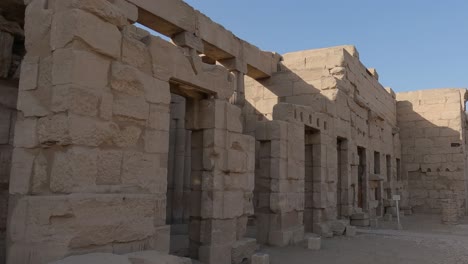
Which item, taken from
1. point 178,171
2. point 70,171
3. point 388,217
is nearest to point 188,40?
point 178,171

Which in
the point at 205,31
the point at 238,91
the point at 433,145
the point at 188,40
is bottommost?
the point at 433,145

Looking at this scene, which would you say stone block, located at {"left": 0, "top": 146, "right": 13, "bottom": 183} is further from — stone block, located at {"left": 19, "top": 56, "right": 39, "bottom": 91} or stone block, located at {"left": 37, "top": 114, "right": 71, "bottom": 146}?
stone block, located at {"left": 37, "top": 114, "right": 71, "bottom": 146}

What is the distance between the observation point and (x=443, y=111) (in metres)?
18.3

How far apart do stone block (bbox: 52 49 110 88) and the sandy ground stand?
14.4 feet

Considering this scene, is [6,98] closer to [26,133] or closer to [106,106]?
[26,133]

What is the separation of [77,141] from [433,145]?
59.0 ft

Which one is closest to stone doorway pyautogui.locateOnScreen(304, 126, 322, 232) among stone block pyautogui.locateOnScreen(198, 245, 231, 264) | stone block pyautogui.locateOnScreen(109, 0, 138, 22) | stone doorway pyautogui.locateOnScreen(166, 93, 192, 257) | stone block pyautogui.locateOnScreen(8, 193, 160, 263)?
stone doorway pyautogui.locateOnScreen(166, 93, 192, 257)

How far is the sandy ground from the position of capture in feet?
23.1

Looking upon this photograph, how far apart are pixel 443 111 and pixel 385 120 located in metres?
3.62

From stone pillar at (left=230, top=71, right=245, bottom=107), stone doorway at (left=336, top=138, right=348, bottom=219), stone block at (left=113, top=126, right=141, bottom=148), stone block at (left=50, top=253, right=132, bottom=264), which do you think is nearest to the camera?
stone block at (left=50, top=253, right=132, bottom=264)

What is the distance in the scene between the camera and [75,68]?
11.7 ft

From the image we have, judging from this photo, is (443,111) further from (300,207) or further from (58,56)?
(58,56)

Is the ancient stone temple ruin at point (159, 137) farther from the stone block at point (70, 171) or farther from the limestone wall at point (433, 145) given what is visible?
the limestone wall at point (433, 145)

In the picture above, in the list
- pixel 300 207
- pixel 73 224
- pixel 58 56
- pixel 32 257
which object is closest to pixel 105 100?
pixel 58 56
